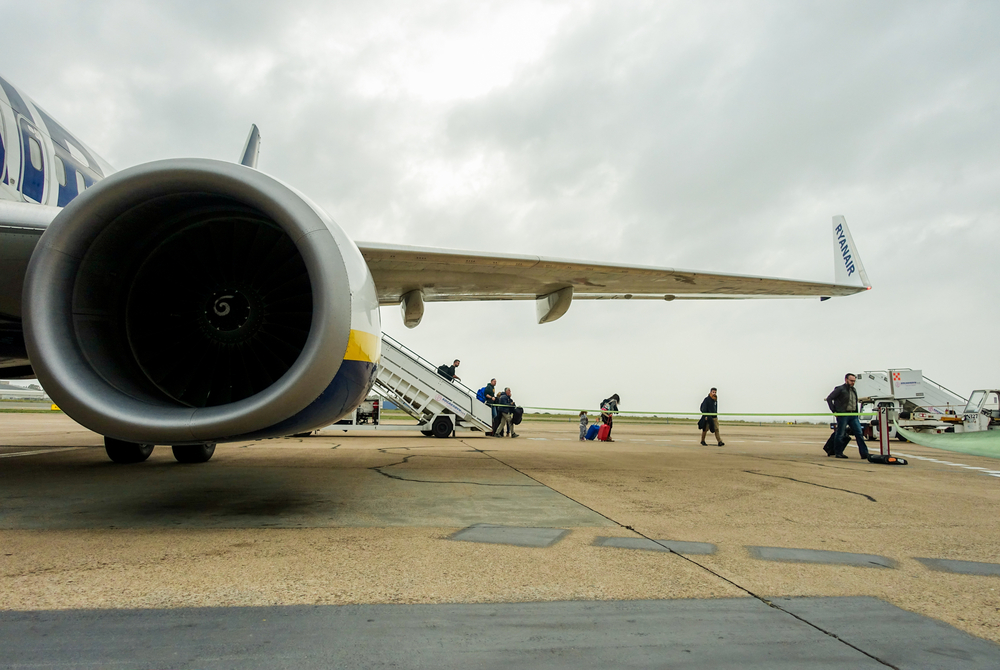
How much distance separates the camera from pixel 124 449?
631 cm

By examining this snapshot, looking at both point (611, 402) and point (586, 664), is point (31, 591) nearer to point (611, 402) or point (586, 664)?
point (586, 664)

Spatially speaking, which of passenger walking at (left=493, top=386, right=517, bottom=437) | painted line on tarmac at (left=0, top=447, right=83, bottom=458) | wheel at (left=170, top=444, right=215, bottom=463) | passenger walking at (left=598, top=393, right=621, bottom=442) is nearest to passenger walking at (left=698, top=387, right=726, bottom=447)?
passenger walking at (left=598, top=393, right=621, bottom=442)

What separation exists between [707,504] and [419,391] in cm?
1002

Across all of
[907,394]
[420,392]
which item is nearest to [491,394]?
[420,392]

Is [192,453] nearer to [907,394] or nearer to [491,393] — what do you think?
[491,393]

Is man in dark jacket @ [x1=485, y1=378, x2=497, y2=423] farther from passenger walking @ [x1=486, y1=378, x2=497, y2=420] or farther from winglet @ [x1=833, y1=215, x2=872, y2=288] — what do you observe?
winglet @ [x1=833, y1=215, x2=872, y2=288]

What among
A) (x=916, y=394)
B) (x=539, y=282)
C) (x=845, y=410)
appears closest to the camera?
(x=539, y=282)

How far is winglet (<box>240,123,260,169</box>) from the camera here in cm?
721

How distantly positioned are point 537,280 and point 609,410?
28.2ft

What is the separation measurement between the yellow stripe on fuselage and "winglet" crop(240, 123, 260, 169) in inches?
188

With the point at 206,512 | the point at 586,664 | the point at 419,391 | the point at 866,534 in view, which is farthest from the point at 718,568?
the point at 419,391

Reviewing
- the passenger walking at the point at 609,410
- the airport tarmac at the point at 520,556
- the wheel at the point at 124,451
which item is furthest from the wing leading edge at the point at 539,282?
the passenger walking at the point at 609,410

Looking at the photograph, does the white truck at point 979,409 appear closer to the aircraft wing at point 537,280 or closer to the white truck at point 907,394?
the white truck at point 907,394

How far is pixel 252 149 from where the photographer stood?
7.43 m
